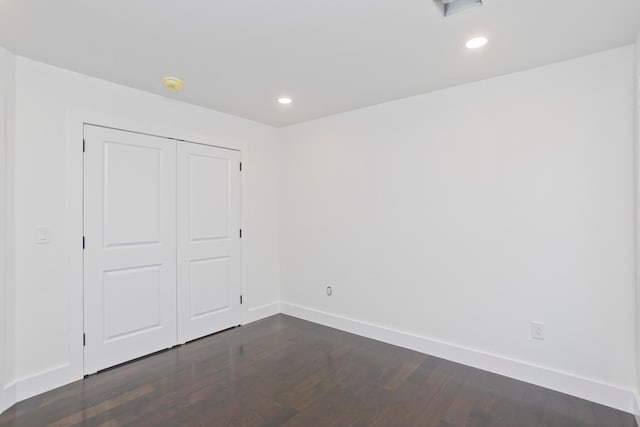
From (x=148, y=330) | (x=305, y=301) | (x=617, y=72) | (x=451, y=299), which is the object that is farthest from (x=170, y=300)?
(x=617, y=72)

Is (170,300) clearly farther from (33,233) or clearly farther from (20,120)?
(20,120)

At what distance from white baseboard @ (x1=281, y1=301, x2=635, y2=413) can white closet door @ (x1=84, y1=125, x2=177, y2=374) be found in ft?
6.02

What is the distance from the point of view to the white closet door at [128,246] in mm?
2666

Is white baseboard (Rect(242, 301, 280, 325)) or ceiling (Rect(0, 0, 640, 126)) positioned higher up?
ceiling (Rect(0, 0, 640, 126))

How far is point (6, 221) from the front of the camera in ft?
7.11

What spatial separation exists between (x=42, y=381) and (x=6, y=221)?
1.20 metres

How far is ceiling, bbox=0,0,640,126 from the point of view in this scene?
1767 mm

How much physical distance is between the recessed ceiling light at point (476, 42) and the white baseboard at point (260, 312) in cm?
346

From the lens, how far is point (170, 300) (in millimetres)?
3170

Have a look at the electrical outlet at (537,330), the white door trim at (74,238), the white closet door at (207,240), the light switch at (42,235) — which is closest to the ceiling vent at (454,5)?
the electrical outlet at (537,330)

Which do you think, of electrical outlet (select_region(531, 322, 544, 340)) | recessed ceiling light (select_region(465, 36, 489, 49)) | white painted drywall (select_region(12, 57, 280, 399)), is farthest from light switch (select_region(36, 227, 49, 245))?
electrical outlet (select_region(531, 322, 544, 340))

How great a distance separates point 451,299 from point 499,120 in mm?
1593

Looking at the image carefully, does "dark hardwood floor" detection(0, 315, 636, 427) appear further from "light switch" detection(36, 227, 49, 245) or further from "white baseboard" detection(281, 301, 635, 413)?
"light switch" detection(36, 227, 49, 245)

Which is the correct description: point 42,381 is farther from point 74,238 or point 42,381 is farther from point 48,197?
point 48,197
